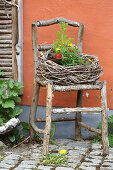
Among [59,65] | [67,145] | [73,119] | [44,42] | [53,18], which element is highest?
[53,18]

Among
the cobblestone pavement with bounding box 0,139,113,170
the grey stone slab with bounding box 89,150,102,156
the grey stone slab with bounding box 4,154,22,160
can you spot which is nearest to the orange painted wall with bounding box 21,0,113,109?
the cobblestone pavement with bounding box 0,139,113,170

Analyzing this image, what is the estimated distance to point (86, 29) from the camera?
3.79 meters

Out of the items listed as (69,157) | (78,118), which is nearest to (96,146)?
(78,118)

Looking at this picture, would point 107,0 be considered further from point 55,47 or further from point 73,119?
point 73,119

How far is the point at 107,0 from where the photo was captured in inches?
146

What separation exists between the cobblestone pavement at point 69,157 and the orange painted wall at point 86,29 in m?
0.60

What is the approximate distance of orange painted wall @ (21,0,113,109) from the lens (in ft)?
12.3

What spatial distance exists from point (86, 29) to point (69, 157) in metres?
1.61

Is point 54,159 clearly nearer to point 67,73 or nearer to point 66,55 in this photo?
point 67,73

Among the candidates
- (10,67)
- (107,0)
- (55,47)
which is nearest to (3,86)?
(10,67)

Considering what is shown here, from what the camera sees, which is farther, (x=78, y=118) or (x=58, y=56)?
(x=78, y=118)

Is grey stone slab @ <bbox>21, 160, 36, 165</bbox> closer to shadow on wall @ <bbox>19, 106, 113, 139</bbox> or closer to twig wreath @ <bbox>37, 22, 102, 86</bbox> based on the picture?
twig wreath @ <bbox>37, 22, 102, 86</bbox>

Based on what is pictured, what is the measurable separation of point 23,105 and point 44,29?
981 millimetres

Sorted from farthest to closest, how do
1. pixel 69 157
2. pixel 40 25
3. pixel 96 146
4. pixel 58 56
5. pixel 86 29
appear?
pixel 86 29 → pixel 40 25 → pixel 96 146 → pixel 58 56 → pixel 69 157
